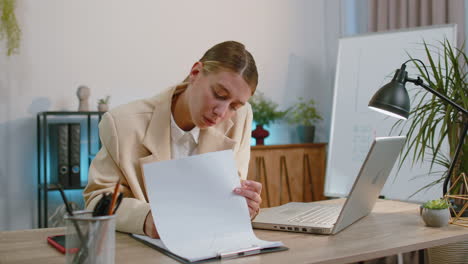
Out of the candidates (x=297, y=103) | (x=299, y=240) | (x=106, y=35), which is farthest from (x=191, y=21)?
(x=299, y=240)

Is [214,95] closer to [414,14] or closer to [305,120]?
[414,14]

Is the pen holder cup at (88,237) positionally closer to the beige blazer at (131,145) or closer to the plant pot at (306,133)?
the beige blazer at (131,145)

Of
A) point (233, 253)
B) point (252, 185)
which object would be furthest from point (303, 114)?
point (233, 253)

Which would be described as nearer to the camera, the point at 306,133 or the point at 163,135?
the point at 163,135

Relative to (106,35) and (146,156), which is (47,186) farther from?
(146,156)

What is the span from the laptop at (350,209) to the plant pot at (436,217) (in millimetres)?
174

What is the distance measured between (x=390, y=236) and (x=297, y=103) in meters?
3.17

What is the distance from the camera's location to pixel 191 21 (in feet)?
13.5

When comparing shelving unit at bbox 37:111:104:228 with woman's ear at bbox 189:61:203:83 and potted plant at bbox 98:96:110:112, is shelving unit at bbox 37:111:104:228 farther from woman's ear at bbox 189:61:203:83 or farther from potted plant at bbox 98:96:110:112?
woman's ear at bbox 189:61:203:83

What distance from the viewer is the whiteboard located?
3.43 m

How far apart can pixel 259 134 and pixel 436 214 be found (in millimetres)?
2625

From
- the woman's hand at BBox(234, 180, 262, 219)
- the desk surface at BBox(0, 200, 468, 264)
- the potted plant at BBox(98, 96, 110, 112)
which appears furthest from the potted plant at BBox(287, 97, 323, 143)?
the woman's hand at BBox(234, 180, 262, 219)

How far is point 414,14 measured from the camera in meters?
3.87

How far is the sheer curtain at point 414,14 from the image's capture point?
11.8 feet
